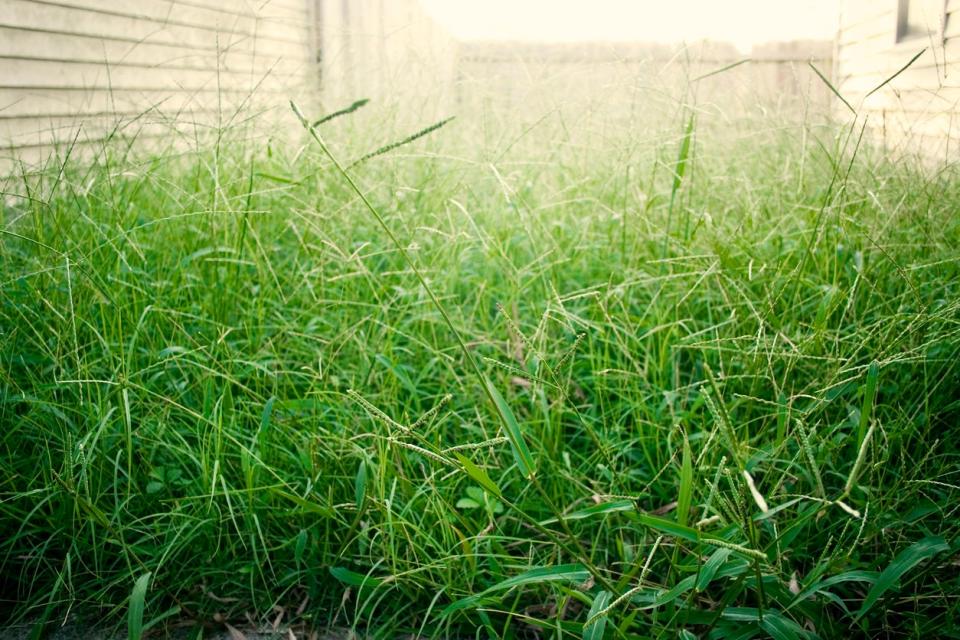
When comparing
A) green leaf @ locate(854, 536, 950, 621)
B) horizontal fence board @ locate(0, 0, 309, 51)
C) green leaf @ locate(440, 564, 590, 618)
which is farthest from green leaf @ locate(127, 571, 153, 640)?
horizontal fence board @ locate(0, 0, 309, 51)

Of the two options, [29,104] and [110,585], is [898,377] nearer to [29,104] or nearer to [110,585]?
[110,585]

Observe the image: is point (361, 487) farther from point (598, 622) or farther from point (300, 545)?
point (598, 622)

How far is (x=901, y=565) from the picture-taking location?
1.10 meters

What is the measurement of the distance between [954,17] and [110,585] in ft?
12.8

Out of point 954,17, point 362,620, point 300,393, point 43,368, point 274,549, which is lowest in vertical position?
point 362,620

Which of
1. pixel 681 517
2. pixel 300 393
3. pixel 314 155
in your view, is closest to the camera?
pixel 681 517

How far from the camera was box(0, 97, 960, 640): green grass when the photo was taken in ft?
3.80

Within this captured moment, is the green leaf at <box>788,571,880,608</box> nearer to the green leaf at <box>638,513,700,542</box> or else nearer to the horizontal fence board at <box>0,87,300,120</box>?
the green leaf at <box>638,513,700,542</box>

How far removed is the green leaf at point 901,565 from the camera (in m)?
1.08

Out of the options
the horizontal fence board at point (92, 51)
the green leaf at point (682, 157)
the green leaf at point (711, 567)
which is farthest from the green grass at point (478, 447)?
the horizontal fence board at point (92, 51)

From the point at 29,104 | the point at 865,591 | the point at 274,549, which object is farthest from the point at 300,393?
the point at 29,104

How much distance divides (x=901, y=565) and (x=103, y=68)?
4.07m

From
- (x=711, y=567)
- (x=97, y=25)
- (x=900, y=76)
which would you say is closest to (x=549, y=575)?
(x=711, y=567)

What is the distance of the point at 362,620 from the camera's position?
4.22ft
